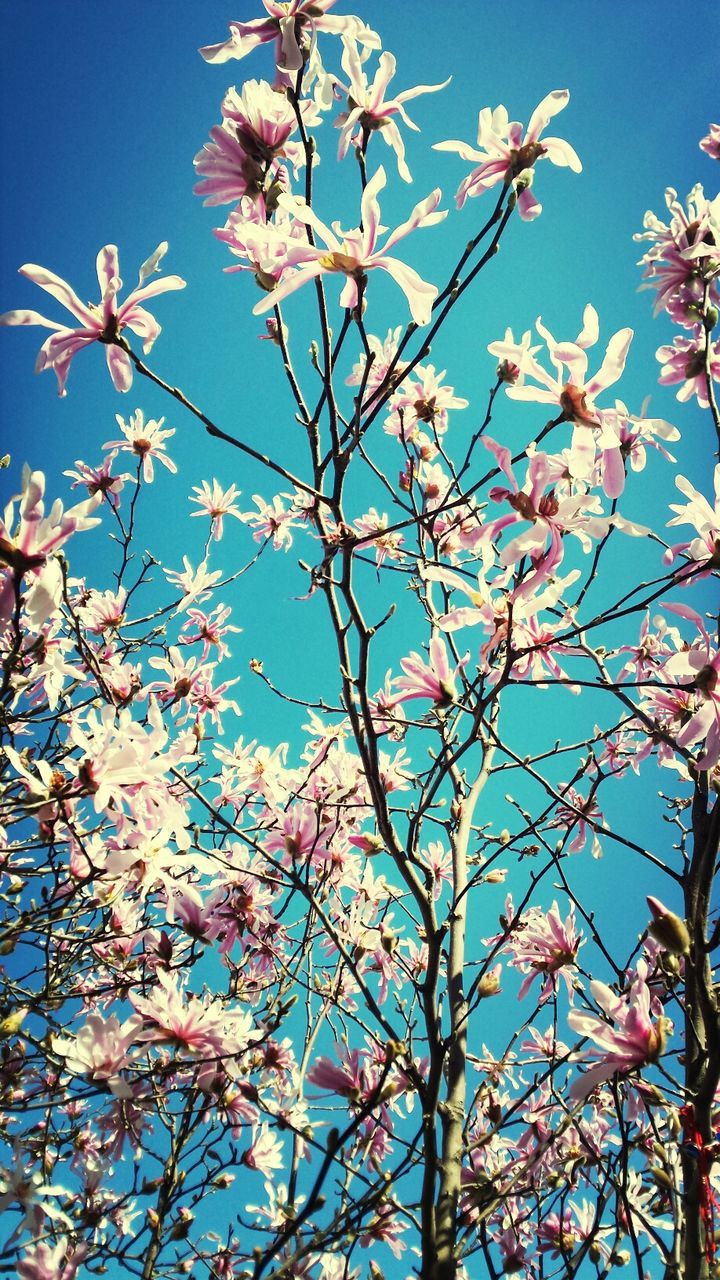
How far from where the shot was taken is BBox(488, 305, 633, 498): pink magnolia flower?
5.60ft

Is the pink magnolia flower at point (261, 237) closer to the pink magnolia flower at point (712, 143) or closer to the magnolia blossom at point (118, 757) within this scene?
the magnolia blossom at point (118, 757)

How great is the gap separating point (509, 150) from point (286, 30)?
599 mm

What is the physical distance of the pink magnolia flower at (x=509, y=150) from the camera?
1825mm

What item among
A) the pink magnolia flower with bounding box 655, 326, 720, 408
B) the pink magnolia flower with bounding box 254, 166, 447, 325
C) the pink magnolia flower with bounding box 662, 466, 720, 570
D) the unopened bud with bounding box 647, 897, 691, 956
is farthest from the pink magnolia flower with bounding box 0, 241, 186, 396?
the pink magnolia flower with bounding box 655, 326, 720, 408

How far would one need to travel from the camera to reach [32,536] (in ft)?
5.80

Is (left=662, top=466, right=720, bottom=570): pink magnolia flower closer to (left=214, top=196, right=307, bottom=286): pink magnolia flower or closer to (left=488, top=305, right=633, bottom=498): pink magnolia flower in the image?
(left=488, top=305, right=633, bottom=498): pink magnolia flower

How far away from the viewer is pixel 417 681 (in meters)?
2.19

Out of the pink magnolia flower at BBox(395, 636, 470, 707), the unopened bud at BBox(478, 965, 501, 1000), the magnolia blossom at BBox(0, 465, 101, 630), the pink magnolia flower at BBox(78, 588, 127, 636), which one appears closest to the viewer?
the magnolia blossom at BBox(0, 465, 101, 630)

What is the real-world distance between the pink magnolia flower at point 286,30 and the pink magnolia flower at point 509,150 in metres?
0.36

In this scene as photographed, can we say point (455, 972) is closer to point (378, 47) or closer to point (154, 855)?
point (154, 855)

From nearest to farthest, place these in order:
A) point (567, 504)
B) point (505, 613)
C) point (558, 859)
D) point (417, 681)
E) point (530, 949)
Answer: point (567, 504) → point (505, 613) → point (417, 681) → point (558, 859) → point (530, 949)

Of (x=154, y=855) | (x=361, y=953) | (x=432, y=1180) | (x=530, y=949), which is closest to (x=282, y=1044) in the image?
(x=361, y=953)

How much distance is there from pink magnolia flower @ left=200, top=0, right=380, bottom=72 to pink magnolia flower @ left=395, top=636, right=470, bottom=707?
1.48 m

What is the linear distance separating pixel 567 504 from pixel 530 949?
169 centimetres
